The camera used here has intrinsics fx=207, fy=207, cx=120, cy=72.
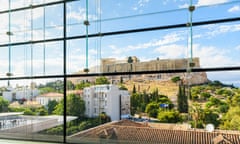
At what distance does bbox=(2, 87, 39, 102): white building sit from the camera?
6.76ft

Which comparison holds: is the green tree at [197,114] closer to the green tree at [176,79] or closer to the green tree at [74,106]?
the green tree at [176,79]

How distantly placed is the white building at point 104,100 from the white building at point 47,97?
0.93ft

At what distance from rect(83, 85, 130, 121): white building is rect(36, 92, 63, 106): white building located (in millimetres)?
284


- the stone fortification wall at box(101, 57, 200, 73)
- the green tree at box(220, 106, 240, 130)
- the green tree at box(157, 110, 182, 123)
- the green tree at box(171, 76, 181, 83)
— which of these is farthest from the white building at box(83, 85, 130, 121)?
the green tree at box(220, 106, 240, 130)

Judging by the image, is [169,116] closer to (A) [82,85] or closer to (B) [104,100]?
(B) [104,100]

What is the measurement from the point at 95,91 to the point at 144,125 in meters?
0.51

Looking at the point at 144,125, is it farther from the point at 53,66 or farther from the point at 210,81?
the point at 53,66

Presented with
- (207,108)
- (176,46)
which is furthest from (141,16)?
(207,108)

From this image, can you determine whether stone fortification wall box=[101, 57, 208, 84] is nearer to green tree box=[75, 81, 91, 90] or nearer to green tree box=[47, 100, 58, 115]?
green tree box=[75, 81, 91, 90]

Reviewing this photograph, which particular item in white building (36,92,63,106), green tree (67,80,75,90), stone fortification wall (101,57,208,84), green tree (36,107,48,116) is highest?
stone fortification wall (101,57,208,84)

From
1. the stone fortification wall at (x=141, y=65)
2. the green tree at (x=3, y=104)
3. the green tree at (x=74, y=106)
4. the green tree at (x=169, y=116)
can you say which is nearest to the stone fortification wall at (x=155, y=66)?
the stone fortification wall at (x=141, y=65)

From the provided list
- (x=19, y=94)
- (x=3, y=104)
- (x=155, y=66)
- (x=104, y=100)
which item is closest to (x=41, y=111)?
(x=19, y=94)

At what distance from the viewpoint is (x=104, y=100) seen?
177 centimetres

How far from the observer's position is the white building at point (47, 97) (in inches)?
76.9
